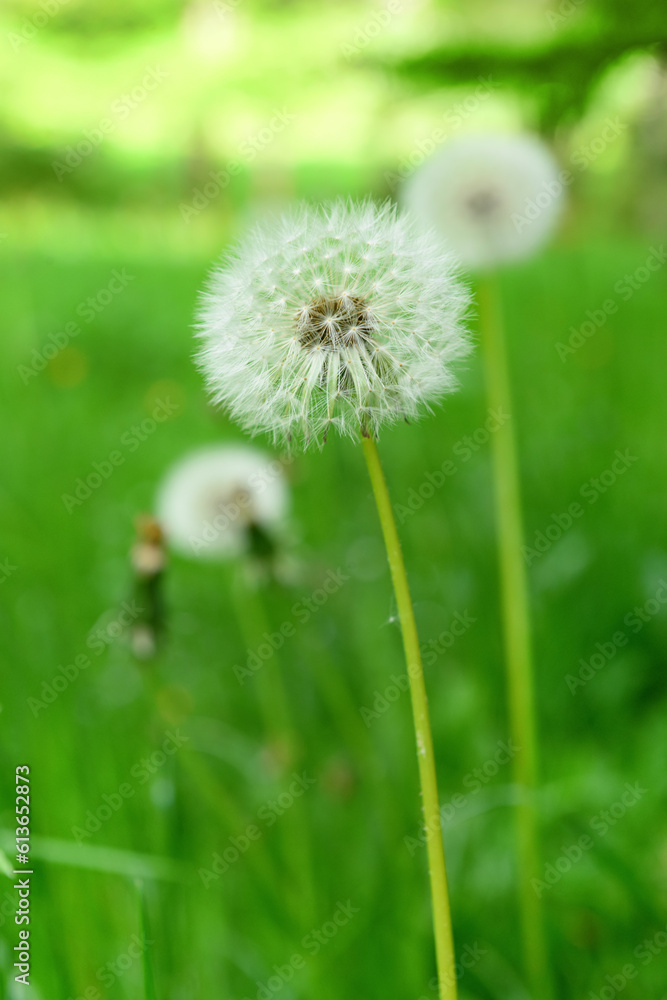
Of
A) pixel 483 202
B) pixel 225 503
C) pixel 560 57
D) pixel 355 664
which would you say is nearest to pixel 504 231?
pixel 483 202

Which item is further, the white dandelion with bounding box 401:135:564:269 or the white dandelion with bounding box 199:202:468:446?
the white dandelion with bounding box 401:135:564:269

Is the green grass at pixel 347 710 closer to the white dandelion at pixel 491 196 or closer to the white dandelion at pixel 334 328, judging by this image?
the white dandelion at pixel 334 328

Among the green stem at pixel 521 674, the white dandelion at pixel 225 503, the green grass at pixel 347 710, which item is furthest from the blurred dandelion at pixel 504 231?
the white dandelion at pixel 225 503

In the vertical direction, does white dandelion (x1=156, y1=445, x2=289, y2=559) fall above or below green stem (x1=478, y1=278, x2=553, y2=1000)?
above

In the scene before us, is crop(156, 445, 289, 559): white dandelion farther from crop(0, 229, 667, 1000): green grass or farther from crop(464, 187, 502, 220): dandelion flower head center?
crop(464, 187, 502, 220): dandelion flower head center

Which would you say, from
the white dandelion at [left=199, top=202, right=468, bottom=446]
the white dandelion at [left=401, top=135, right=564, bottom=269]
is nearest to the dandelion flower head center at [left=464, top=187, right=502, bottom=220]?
the white dandelion at [left=401, top=135, right=564, bottom=269]

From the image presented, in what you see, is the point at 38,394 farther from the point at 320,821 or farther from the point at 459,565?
the point at 320,821
